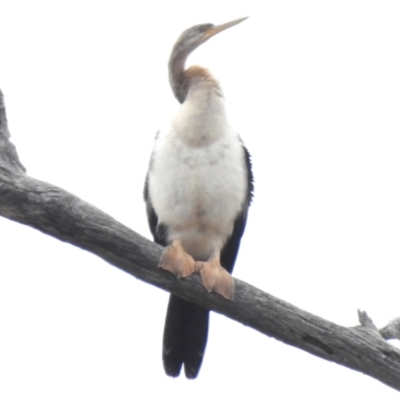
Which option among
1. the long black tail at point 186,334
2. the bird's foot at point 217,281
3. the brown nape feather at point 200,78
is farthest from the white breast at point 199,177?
the bird's foot at point 217,281

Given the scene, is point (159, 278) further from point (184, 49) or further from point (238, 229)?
point (184, 49)

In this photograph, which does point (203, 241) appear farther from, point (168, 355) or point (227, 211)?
point (168, 355)

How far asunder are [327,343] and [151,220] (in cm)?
162

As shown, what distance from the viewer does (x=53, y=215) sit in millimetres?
4129

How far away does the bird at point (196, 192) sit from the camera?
512 centimetres

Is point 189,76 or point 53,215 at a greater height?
point 189,76

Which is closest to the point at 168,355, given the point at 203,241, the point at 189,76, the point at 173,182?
the point at 203,241

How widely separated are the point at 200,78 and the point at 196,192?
34.3 inches

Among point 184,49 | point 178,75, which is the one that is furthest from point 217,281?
point 184,49

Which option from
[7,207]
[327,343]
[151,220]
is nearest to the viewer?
[7,207]

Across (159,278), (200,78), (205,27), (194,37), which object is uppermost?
(205,27)

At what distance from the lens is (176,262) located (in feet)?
14.6

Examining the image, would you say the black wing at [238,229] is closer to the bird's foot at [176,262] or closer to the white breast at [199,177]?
the white breast at [199,177]

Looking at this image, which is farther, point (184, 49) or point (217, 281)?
point (184, 49)
